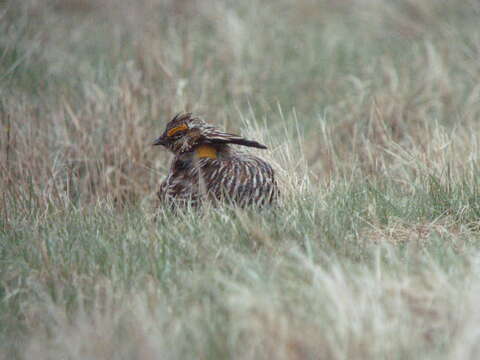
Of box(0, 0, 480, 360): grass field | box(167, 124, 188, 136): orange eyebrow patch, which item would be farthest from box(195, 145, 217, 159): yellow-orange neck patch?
box(0, 0, 480, 360): grass field

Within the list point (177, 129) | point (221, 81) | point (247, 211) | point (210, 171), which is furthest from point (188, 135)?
point (221, 81)

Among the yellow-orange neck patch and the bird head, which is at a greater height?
the bird head

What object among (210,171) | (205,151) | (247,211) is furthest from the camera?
(205,151)

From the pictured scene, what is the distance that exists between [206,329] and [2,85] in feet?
13.1

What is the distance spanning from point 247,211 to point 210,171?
36 cm

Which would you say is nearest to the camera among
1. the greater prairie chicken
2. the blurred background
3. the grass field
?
the grass field

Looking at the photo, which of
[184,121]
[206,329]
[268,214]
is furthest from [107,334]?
[184,121]

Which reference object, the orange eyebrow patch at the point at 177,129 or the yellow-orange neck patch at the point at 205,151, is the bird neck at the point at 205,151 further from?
the orange eyebrow patch at the point at 177,129

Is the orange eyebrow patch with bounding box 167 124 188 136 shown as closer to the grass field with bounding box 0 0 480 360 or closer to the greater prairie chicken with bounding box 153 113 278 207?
the greater prairie chicken with bounding box 153 113 278 207

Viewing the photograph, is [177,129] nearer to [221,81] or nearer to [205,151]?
[205,151]

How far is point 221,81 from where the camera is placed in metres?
7.73

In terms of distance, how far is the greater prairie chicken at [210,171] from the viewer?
432 centimetres

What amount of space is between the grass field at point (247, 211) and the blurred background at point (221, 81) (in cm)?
2

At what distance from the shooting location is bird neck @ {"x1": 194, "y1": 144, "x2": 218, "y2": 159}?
4.66 metres
